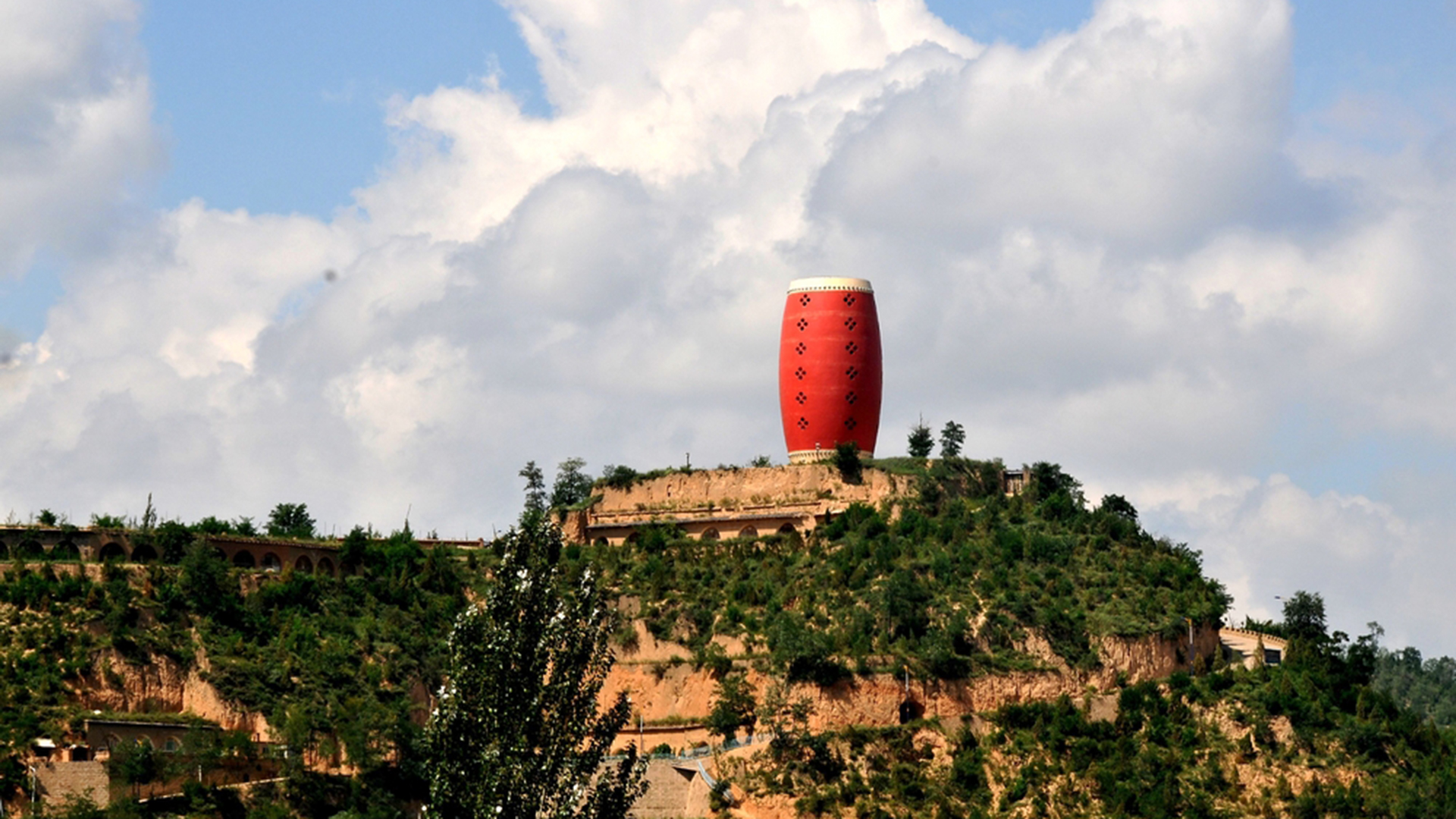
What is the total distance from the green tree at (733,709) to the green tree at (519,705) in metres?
13.6

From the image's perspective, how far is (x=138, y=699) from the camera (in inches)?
2072

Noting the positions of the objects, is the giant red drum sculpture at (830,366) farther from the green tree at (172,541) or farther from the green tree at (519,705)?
the green tree at (519,705)

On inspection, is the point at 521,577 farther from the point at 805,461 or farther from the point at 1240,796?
the point at 805,461

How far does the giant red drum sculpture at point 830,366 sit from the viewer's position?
6062cm

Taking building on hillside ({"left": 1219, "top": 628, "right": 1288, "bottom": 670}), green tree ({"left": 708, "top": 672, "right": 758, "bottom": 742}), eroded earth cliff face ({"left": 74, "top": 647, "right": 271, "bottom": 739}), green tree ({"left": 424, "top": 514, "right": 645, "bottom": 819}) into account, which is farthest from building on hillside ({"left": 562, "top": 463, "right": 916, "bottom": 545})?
green tree ({"left": 424, "top": 514, "right": 645, "bottom": 819})

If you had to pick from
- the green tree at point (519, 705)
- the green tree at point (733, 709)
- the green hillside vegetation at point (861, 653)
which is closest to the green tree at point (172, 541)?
the green hillside vegetation at point (861, 653)

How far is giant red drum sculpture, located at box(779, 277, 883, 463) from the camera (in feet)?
199

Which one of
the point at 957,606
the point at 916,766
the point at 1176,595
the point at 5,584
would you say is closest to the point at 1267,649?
the point at 1176,595

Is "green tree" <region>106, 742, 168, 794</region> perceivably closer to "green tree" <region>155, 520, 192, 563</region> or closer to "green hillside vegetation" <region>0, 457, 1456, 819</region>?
"green hillside vegetation" <region>0, 457, 1456, 819</region>

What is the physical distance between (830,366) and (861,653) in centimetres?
1066

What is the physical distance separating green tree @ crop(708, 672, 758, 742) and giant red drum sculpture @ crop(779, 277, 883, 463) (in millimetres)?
10086

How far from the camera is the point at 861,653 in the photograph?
172 ft

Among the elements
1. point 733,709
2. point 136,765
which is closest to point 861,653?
point 733,709

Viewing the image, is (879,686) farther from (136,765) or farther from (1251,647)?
(136,765)
